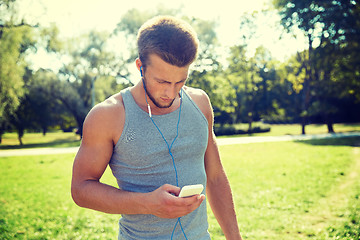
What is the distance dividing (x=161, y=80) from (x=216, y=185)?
0.80m

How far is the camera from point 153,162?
156 cm

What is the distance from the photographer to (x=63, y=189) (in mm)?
9312

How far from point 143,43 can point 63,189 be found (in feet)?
28.9

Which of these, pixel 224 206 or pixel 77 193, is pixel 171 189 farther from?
pixel 224 206

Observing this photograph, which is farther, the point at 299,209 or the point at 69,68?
the point at 69,68

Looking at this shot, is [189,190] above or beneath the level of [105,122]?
beneath

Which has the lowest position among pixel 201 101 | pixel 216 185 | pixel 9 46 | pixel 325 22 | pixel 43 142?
pixel 43 142

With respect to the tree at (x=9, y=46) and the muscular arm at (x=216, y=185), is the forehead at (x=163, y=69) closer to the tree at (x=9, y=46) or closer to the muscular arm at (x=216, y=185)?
the muscular arm at (x=216, y=185)

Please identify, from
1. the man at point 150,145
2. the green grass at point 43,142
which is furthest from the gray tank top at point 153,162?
the green grass at point 43,142

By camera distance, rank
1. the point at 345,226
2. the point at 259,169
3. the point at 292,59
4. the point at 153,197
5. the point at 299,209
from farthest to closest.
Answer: the point at 292,59 < the point at 259,169 < the point at 299,209 < the point at 345,226 < the point at 153,197

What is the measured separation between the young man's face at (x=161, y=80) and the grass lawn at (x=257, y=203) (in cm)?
433

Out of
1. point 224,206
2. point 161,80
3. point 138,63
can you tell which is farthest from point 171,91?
point 224,206

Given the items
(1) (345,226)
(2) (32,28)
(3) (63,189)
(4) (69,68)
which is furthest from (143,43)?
(4) (69,68)

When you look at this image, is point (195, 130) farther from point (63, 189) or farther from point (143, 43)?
point (63, 189)
